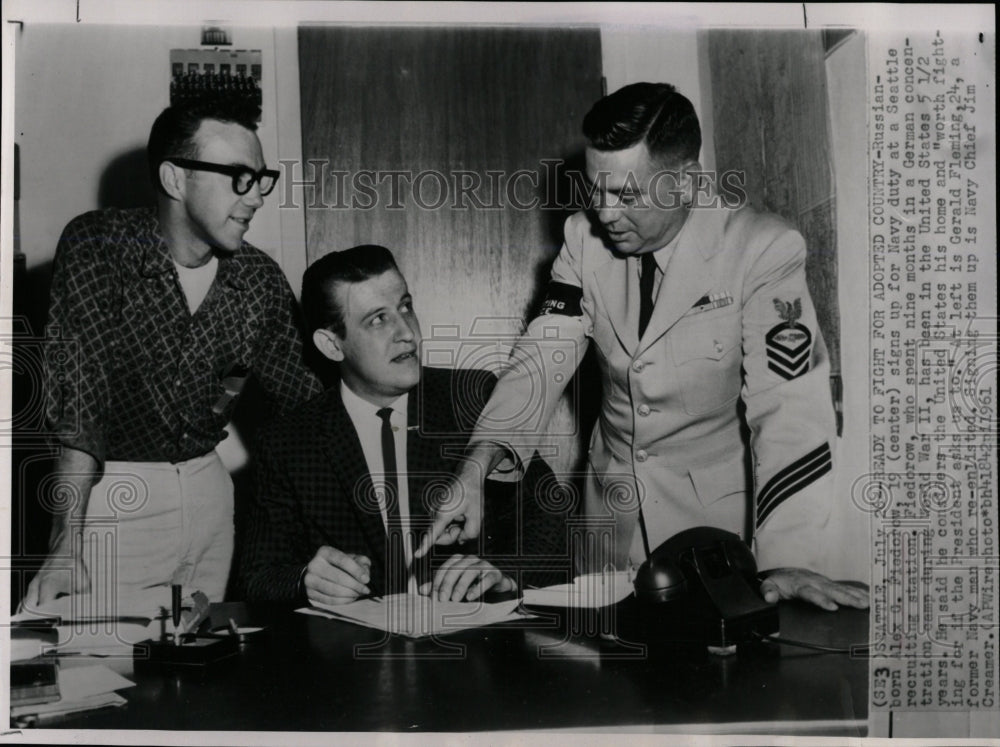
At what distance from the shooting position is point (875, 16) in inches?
77.7

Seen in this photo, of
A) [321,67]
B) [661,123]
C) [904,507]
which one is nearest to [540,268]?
[661,123]

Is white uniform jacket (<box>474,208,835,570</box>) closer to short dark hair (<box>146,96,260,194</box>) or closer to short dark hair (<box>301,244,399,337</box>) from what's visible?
short dark hair (<box>301,244,399,337</box>)

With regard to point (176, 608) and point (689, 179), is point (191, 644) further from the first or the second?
point (689, 179)

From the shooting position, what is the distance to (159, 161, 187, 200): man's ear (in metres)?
1.97

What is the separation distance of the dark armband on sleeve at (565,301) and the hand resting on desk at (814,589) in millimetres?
A: 640

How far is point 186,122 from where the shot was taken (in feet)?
6.46

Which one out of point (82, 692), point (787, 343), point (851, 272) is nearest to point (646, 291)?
point (787, 343)

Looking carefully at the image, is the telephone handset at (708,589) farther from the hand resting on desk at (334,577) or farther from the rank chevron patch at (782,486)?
the hand resting on desk at (334,577)

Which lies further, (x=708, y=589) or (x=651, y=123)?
(x=651, y=123)

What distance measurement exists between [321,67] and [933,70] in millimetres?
1222

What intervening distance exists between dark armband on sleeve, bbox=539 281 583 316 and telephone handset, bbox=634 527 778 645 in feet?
1.63

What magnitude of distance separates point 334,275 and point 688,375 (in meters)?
0.73

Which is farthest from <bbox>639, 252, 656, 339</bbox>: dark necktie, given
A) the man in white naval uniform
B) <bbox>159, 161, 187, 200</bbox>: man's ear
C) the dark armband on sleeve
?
<bbox>159, 161, 187, 200</bbox>: man's ear

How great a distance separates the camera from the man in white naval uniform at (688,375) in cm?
195
